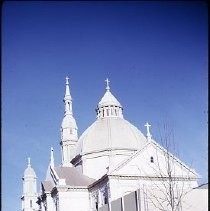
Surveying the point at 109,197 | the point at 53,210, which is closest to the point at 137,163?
the point at 109,197

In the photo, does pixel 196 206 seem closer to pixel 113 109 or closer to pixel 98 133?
pixel 98 133

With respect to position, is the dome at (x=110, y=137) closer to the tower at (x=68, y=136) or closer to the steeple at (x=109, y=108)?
the steeple at (x=109, y=108)

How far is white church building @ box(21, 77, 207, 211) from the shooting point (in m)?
42.0

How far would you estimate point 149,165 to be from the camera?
43344 mm

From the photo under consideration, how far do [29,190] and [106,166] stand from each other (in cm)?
4863

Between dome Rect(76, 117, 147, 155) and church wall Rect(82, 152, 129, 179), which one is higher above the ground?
dome Rect(76, 117, 147, 155)

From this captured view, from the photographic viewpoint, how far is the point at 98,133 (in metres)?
51.1

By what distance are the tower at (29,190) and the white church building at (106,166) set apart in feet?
109

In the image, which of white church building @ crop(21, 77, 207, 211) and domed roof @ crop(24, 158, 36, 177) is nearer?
white church building @ crop(21, 77, 207, 211)

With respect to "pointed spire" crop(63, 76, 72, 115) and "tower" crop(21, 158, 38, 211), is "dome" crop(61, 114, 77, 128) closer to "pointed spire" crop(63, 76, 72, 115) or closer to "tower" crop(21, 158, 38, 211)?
"pointed spire" crop(63, 76, 72, 115)

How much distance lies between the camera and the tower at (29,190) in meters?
91.2

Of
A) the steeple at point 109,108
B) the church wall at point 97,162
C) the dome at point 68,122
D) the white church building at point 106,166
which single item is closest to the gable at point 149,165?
the white church building at point 106,166

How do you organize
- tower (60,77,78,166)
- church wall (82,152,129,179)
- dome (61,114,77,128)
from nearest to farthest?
church wall (82,152,129,179)
tower (60,77,78,166)
dome (61,114,77,128)

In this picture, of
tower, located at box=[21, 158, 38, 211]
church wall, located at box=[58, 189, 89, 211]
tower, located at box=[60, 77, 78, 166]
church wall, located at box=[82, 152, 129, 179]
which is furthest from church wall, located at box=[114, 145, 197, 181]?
tower, located at box=[21, 158, 38, 211]
